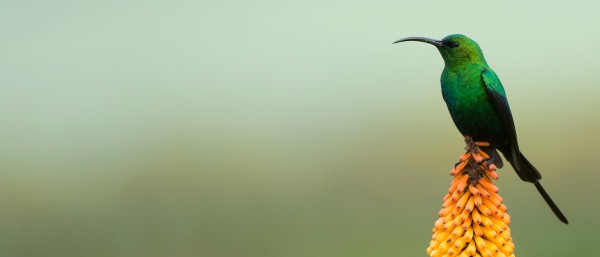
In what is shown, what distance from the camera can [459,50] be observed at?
746cm

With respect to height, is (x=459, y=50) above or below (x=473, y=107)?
above

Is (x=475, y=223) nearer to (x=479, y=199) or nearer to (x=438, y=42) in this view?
(x=479, y=199)

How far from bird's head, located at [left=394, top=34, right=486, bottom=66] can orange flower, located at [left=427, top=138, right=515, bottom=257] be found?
5.29 feet

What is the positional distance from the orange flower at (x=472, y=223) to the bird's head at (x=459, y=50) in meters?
1.61

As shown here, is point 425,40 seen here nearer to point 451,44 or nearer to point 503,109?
point 451,44

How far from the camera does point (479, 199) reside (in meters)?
5.91

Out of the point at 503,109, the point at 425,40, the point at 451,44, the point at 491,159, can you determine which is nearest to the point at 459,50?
the point at 451,44

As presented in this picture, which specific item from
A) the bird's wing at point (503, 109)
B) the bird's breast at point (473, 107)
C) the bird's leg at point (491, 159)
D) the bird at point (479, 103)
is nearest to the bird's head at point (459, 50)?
the bird at point (479, 103)

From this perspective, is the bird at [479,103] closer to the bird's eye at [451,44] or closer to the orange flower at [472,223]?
the bird's eye at [451,44]

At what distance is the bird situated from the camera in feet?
23.2

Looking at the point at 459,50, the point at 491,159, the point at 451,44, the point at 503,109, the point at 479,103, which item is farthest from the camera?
the point at 451,44

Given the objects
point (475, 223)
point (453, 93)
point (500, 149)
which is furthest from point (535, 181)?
point (475, 223)

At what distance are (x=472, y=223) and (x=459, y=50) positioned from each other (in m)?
2.16

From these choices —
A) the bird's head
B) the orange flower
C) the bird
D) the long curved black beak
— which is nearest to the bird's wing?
the bird
